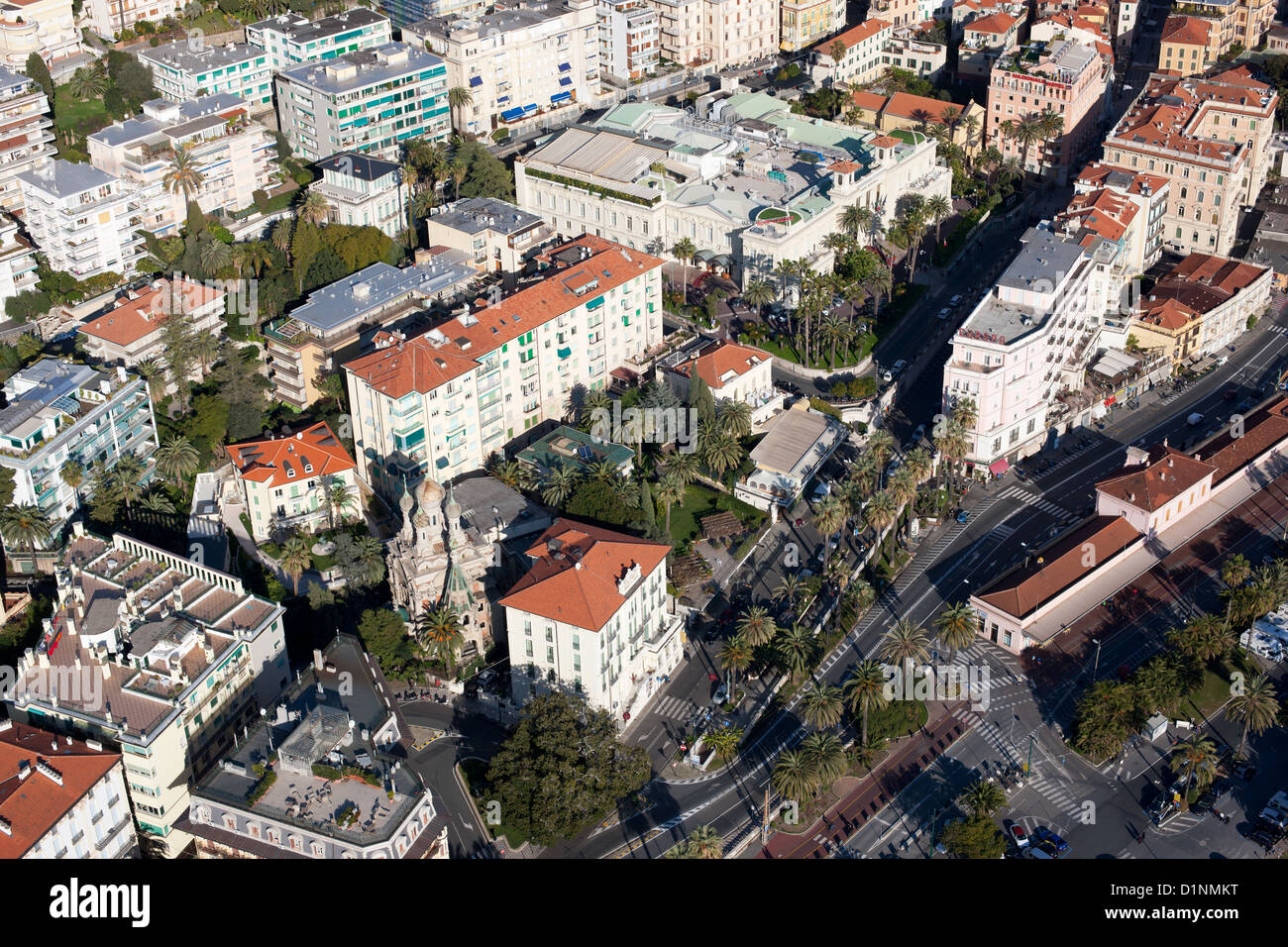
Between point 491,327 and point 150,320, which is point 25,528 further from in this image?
point 491,327

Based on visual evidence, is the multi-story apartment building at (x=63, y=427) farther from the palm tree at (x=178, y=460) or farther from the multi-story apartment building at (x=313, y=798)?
the multi-story apartment building at (x=313, y=798)

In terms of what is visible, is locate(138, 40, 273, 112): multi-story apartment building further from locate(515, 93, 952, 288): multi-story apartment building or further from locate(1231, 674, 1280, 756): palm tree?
locate(1231, 674, 1280, 756): palm tree

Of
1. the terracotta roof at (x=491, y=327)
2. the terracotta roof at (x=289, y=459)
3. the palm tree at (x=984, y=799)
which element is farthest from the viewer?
the terracotta roof at (x=491, y=327)

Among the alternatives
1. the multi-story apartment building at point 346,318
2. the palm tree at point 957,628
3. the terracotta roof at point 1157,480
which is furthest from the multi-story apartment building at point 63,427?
the terracotta roof at point 1157,480

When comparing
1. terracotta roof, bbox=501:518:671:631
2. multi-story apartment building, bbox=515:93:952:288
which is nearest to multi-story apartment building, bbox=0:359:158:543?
terracotta roof, bbox=501:518:671:631

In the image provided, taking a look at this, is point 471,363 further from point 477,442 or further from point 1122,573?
point 1122,573

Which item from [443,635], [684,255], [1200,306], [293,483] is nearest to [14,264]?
[293,483]
